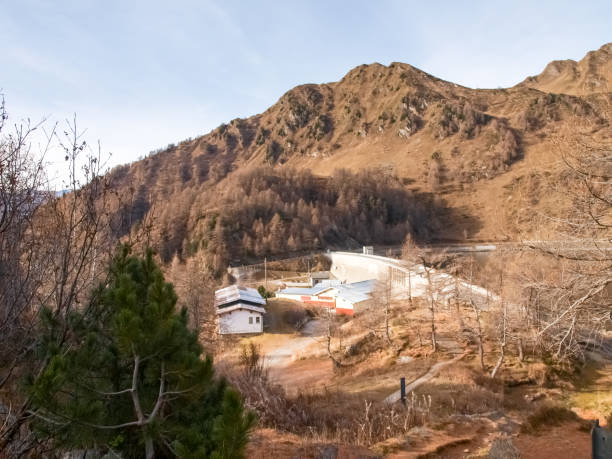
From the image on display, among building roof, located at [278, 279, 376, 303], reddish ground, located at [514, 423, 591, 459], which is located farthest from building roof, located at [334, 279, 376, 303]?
reddish ground, located at [514, 423, 591, 459]

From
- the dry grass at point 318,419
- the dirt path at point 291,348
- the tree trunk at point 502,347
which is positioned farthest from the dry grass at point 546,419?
the dirt path at point 291,348

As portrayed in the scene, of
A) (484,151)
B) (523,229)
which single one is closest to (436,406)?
(523,229)

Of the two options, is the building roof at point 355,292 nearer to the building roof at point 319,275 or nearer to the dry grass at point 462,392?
the building roof at point 319,275

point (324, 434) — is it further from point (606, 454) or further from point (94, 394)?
point (94, 394)

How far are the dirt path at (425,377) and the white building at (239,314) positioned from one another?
73.6 ft

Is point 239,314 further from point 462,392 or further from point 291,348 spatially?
point 462,392

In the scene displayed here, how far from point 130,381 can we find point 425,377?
1800cm

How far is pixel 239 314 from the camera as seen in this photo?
39594 mm

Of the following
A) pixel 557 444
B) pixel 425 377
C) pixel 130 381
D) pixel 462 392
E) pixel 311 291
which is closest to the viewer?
pixel 130 381

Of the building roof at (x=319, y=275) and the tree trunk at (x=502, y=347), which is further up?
the tree trunk at (x=502, y=347)

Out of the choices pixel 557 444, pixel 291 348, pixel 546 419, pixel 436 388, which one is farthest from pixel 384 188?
pixel 557 444

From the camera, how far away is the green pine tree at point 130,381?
10.7ft

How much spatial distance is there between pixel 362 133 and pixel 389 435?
199 metres

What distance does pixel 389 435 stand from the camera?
31.6ft
